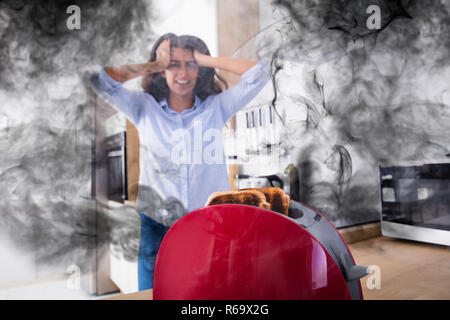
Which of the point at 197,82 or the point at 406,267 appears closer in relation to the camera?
the point at 406,267

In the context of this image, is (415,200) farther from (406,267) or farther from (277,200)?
(277,200)

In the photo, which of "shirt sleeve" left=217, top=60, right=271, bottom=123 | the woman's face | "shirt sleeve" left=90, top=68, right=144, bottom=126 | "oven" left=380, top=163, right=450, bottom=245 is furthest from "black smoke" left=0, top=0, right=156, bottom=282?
"oven" left=380, top=163, right=450, bottom=245

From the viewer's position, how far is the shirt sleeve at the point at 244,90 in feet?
2.45

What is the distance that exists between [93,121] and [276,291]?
54 centimetres

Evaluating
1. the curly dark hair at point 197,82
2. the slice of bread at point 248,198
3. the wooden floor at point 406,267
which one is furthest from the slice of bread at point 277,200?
the curly dark hair at point 197,82

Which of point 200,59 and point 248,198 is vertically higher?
point 200,59

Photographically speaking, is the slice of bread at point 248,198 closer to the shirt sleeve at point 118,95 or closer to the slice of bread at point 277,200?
the slice of bread at point 277,200

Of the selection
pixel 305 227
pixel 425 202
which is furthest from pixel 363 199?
pixel 305 227

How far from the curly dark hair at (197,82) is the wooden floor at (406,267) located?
536 millimetres

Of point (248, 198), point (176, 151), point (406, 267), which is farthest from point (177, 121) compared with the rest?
point (406, 267)

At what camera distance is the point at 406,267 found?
2.02 feet

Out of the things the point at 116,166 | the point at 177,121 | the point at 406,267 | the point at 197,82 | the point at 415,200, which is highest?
the point at 197,82

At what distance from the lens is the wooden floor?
0.53 meters

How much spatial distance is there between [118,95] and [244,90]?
1.05ft
